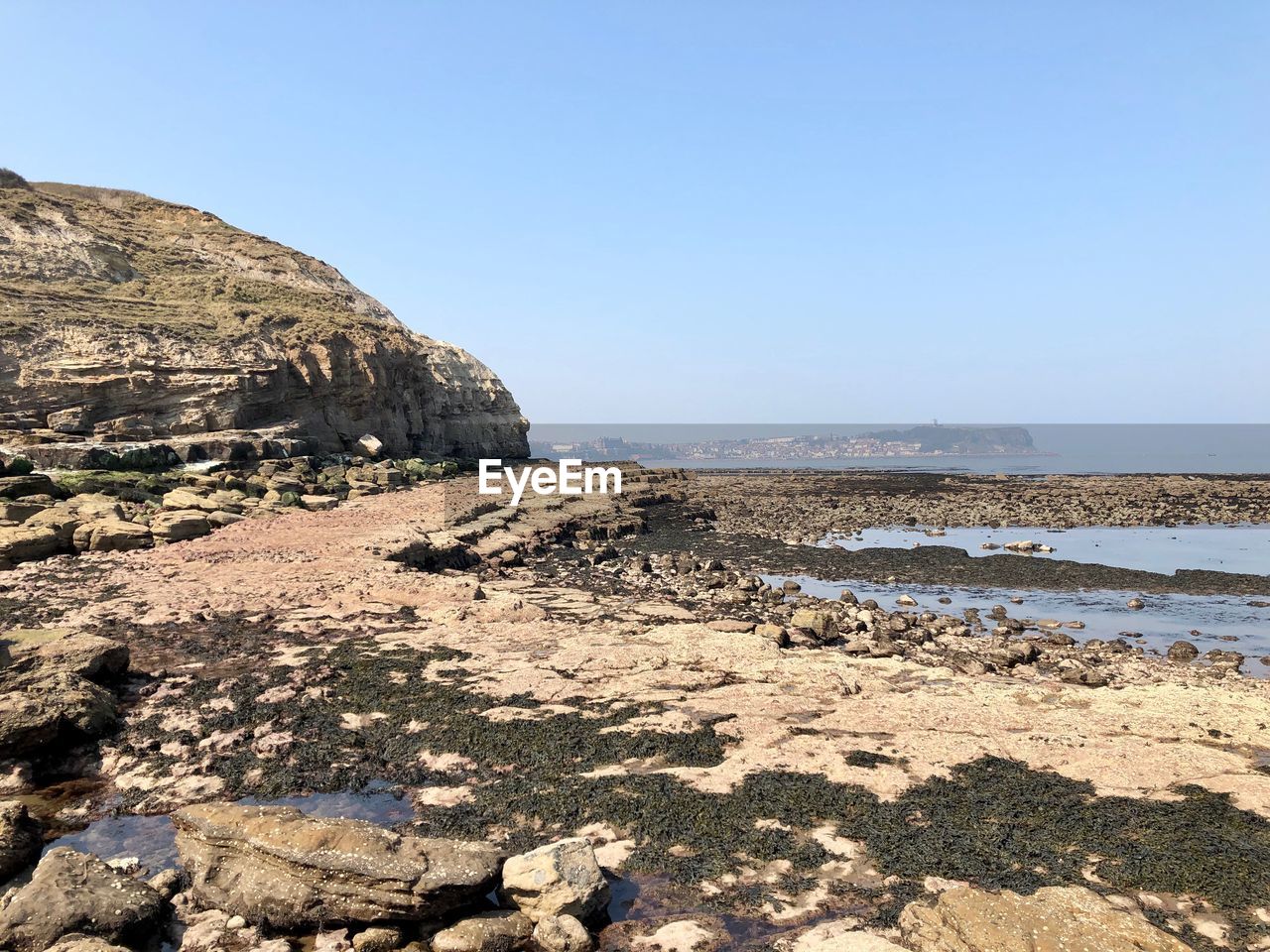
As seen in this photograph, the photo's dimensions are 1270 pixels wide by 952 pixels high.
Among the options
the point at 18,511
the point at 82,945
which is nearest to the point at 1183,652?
the point at 82,945

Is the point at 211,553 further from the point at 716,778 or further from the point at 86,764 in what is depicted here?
the point at 716,778

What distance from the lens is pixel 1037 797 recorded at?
23.6 feet

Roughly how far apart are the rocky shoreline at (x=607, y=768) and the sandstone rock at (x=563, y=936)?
25 millimetres

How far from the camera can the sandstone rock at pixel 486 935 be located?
5168 millimetres

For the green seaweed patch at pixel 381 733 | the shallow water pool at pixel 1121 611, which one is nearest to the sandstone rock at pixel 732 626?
the green seaweed patch at pixel 381 733

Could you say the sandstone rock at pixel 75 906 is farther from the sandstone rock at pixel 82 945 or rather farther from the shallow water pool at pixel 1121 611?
the shallow water pool at pixel 1121 611

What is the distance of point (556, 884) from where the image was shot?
5.52 metres

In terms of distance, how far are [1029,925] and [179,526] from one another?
21.9 meters

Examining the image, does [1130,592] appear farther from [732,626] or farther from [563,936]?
[563,936]

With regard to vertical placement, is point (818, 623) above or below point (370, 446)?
below

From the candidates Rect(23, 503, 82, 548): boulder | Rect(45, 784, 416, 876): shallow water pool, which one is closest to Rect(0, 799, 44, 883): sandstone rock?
Rect(45, 784, 416, 876): shallow water pool

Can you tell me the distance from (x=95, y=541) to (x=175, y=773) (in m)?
13.7

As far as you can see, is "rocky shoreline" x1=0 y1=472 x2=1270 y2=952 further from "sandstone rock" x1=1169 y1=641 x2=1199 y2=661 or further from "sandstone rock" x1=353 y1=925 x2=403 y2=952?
"sandstone rock" x1=1169 y1=641 x2=1199 y2=661

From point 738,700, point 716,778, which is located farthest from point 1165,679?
point 716,778
